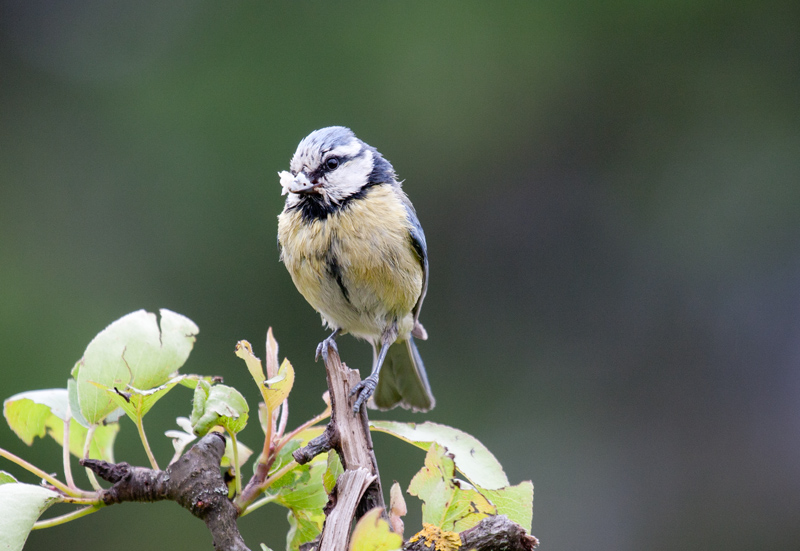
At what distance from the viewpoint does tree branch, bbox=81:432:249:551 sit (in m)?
1.25

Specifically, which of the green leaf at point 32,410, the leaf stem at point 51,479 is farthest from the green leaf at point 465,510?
the green leaf at point 32,410

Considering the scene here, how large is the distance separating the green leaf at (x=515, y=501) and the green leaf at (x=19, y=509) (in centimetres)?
70

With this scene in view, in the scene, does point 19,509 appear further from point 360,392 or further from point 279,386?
point 360,392

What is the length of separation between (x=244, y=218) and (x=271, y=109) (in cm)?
61

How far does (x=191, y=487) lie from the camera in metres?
1.27

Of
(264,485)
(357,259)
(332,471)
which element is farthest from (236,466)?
(357,259)

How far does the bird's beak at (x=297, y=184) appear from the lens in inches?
83.4

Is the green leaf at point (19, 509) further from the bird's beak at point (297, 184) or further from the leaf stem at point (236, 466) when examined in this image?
the bird's beak at point (297, 184)

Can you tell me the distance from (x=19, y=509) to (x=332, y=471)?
0.48m

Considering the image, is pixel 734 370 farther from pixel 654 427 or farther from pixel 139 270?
pixel 139 270

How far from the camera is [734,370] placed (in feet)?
14.4

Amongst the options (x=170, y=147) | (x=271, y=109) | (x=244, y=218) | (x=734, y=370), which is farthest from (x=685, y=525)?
(x=170, y=147)

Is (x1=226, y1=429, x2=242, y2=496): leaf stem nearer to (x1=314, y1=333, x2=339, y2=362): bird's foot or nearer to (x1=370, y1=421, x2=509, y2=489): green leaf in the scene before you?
(x1=370, y1=421, x2=509, y2=489): green leaf

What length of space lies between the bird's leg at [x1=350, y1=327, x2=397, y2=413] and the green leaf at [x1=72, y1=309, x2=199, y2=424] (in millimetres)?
334
